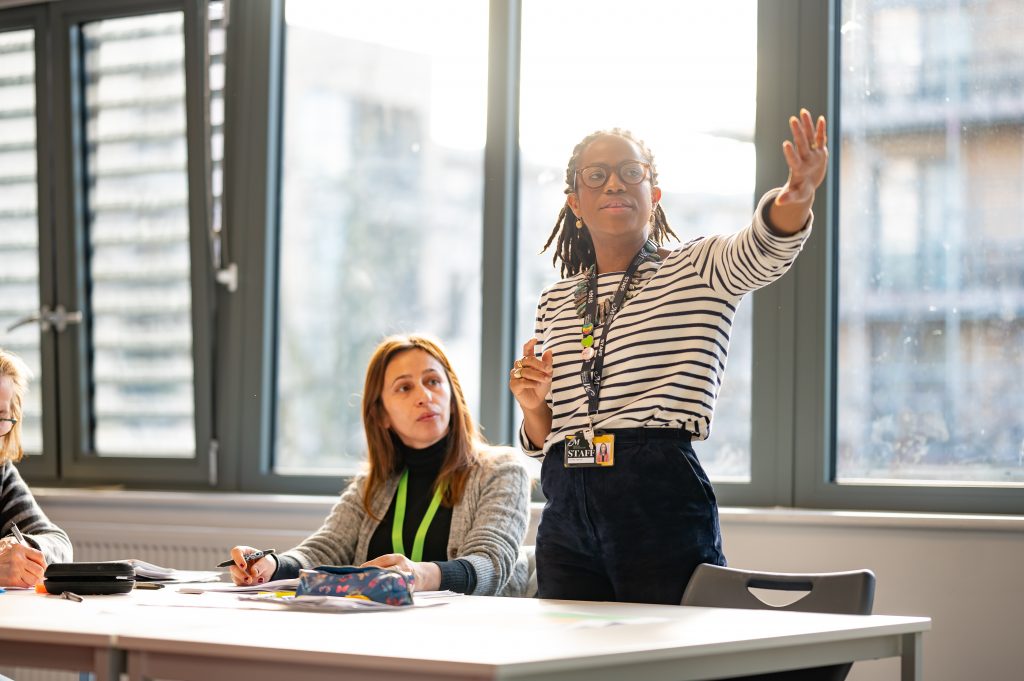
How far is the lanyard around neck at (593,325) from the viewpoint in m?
2.30

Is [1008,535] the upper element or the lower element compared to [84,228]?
lower

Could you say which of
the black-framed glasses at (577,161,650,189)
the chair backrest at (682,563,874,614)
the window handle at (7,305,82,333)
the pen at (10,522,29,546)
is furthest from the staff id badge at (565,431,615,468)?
the window handle at (7,305,82,333)

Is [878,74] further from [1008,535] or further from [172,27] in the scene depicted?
[172,27]

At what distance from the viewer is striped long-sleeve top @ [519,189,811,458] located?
7.23 ft

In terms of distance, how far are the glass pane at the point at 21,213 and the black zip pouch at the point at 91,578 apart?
234cm

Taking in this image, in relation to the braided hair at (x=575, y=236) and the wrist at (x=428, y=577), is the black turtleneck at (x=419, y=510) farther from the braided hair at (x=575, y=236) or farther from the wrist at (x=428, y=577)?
the braided hair at (x=575, y=236)

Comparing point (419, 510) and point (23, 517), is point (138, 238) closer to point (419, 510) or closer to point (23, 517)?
point (23, 517)

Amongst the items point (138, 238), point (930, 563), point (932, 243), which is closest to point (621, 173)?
point (932, 243)

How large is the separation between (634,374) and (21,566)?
1296 millimetres

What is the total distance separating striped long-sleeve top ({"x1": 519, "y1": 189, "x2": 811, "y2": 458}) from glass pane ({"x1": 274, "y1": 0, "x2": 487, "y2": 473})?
150 cm

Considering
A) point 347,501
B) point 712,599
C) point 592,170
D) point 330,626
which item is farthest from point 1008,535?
point 330,626

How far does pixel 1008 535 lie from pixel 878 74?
129 cm

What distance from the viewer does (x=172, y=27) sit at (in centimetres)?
424

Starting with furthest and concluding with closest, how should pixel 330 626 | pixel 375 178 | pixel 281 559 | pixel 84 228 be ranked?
pixel 84 228 < pixel 375 178 < pixel 281 559 < pixel 330 626
